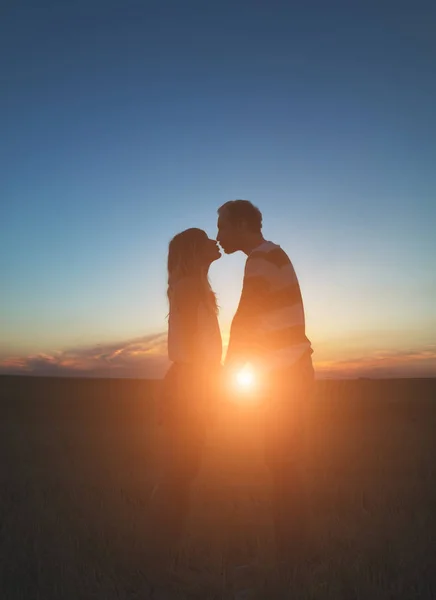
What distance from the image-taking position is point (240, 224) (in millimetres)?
3777

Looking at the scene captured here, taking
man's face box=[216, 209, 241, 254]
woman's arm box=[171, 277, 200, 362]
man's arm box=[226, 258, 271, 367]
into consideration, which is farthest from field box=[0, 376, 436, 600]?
man's face box=[216, 209, 241, 254]

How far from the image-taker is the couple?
349 centimetres

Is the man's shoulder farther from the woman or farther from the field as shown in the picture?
the field

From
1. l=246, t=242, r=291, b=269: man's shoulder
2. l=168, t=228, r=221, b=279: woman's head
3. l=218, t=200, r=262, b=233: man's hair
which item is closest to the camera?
l=246, t=242, r=291, b=269: man's shoulder

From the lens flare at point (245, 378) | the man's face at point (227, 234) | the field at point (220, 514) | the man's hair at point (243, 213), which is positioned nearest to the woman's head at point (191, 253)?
the man's face at point (227, 234)

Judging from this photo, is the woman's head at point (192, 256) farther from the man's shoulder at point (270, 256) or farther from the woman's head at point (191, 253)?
the man's shoulder at point (270, 256)

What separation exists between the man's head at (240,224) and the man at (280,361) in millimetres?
157

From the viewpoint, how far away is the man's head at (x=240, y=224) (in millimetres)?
3770

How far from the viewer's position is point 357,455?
302 inches

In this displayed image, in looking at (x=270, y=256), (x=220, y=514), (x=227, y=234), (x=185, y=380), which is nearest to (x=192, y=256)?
(x=227, y=234)

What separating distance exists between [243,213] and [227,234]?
6.8 inches

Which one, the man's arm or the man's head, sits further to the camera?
the man's head

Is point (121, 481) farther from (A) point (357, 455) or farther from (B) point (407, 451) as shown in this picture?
(B) point (407, 451)

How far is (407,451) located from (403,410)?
5731 millimetres
